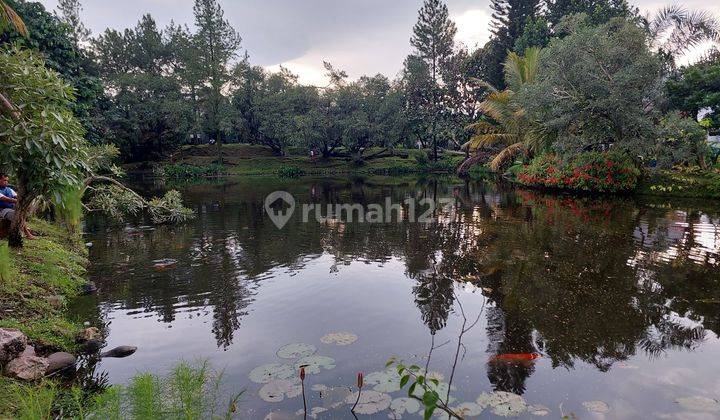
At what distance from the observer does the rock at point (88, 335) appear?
5.94 m

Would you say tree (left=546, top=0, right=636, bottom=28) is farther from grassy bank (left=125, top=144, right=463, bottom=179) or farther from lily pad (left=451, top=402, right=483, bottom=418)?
lily pad (left=451, top=402, right=483, bottom=418)

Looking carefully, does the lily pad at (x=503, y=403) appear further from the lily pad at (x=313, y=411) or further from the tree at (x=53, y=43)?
the tree at (x=53, y=43)

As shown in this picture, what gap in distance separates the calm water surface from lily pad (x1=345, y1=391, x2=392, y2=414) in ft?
0.32

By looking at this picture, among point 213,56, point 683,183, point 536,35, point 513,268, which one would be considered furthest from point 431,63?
point 513,268

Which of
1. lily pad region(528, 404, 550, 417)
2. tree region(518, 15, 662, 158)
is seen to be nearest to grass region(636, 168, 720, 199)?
tree region(518, 15, 662, 158)

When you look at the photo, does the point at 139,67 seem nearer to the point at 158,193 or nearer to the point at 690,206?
the point at 158,193

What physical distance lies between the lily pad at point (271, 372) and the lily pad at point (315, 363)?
0.14m

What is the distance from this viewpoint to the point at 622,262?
377 inches

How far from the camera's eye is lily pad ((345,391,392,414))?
14.5 feet

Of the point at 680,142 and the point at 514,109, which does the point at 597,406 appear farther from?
the point at 514,109

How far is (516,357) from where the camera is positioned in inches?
215

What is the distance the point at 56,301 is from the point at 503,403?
687 cm

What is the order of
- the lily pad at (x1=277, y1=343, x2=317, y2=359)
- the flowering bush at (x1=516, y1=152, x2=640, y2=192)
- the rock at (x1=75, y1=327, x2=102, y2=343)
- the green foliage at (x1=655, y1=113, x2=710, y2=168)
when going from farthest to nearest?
the flowering bush at (x1=516, y1=152, x2=640, y2=192), the green foliage at (x1=655, y1=113, x2=710, y2=168), the rock at (x1=75, y1=327, x2=102, y2=343), the lily pad at (x1=277, y1=343, x2=317, y2=359)

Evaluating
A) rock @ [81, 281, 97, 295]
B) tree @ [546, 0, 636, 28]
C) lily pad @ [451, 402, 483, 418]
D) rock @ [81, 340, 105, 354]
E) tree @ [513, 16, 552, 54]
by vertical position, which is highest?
tree @ [546, 0, 636, 28]
